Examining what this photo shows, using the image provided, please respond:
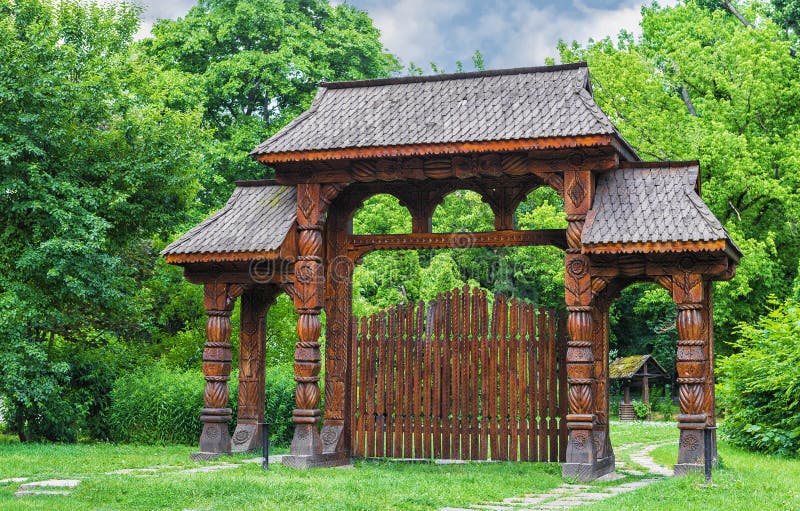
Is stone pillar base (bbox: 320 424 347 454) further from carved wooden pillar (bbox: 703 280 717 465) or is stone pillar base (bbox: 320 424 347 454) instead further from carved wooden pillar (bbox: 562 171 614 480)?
carved wooden pillar (bbox: 703 280 717 465)

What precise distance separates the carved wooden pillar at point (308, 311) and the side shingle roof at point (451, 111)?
35.3 inches

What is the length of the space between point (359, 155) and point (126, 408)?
7538 millimetres

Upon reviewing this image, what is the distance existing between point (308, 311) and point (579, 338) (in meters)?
3.68

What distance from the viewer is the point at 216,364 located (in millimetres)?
13969

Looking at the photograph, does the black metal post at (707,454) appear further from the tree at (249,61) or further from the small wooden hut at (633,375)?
the small wooden hut at (633,375)

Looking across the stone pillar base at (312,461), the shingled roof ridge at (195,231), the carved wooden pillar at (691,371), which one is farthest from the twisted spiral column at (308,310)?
the carved wooden pillar at (691,371)

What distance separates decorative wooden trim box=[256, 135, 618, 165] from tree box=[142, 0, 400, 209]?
13182 millimetres

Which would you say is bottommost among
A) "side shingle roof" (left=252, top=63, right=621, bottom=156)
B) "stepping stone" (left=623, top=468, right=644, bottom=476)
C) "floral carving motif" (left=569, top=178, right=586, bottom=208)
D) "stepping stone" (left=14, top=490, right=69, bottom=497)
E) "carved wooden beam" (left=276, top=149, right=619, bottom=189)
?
"stepping stone" (left=623, top=468, right=644, bottom=476)

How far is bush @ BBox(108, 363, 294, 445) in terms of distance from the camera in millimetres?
17219

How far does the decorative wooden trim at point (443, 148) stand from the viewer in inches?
477

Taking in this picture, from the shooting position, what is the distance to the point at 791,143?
1005 inches

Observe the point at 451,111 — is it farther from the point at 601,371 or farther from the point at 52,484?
the point at 52,484

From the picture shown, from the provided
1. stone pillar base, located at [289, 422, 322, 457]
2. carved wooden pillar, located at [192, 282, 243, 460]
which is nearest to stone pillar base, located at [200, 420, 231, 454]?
carved wooden pillar, located at [192, 282, 243, 460]

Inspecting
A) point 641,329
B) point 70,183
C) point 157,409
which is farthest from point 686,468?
point 641,329
